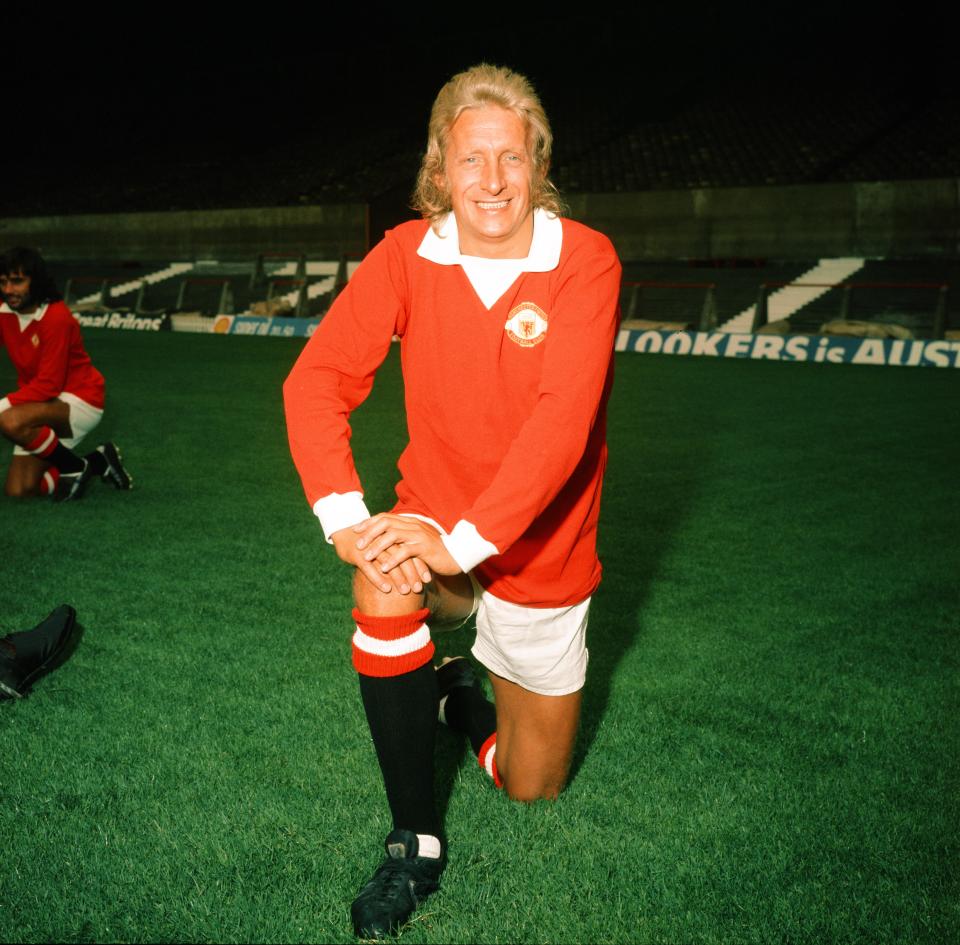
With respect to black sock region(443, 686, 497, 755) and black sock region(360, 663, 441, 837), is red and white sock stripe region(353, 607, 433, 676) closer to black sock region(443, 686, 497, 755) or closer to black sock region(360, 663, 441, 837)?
black sock region(360, 663, 441, 837)

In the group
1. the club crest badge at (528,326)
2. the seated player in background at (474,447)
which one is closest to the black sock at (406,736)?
the seated player in background at (474,447)

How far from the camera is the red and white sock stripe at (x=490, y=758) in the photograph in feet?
7.66

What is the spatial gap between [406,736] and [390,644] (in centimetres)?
19

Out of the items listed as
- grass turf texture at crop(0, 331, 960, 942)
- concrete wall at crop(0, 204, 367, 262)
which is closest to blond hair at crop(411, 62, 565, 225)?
grass turf texture at crop(0, 331, 960, 942)

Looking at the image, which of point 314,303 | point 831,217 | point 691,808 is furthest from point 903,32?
point 691,808

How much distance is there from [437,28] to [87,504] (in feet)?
86.6

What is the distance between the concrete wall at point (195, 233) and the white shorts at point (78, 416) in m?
16.0

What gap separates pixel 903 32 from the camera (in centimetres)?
2272

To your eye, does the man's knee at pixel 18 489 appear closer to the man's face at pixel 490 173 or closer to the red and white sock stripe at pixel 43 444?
the red and white sock stripe at pixel 43 444

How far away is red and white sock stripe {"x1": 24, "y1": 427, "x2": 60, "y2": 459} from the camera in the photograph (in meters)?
5.15

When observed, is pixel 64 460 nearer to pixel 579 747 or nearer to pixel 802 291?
pixel 579 747

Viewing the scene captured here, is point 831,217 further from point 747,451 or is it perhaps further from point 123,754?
point 123,754

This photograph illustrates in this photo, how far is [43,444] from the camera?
5.16m

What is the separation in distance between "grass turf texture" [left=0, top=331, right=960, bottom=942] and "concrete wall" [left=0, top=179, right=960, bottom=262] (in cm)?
1364
